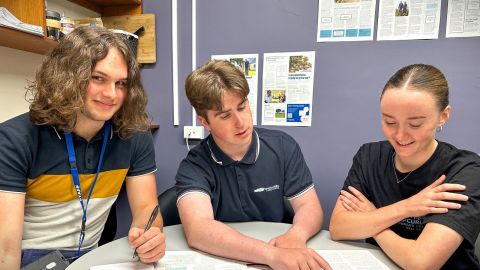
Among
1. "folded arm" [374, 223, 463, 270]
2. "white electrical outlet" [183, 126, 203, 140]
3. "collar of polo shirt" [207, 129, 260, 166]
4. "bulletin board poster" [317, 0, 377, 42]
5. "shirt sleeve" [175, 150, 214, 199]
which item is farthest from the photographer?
"white electrical outlet" [183, 126, 203, 140]

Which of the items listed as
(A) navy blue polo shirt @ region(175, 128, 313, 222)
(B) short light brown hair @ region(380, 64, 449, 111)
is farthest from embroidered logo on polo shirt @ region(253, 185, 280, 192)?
(B) short light brown hair @ region(380, 64, 449, 111)

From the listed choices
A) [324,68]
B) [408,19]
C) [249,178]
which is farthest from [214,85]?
[408,19]

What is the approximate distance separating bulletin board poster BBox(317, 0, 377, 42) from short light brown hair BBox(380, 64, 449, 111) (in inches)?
35.8

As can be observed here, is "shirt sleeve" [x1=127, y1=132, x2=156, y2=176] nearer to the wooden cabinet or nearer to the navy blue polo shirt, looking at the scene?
the navy blue polo shirt

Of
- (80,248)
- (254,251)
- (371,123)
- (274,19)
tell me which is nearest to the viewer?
(254,251)

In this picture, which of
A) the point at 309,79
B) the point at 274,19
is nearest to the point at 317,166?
the point at 309,79

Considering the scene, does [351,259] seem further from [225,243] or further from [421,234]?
[225,243]

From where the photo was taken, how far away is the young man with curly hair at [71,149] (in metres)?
1.07

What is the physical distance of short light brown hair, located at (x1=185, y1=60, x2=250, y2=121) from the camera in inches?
48.8

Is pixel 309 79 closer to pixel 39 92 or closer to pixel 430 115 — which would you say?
pixel 430 115

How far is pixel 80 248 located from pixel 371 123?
1.69 meters

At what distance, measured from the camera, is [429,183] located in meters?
1.06

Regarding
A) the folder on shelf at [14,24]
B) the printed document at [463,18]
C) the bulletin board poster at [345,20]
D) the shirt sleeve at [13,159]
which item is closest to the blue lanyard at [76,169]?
the shirt sleeve at [13,159]

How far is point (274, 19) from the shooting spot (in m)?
2.01
